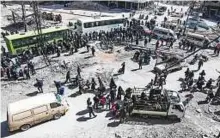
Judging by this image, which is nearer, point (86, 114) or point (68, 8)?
point (86, 114)

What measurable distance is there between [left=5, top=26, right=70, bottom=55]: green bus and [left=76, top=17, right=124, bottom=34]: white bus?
5.22 metres

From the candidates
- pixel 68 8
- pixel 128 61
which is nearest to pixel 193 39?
pixel 128 61

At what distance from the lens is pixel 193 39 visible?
40562 millimetres

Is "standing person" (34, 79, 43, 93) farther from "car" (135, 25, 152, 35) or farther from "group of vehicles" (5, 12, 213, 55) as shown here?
"car" (135, 25, 152, 35)

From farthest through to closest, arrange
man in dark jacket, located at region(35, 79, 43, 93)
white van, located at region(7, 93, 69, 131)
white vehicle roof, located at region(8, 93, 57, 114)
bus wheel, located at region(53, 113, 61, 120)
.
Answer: man in dark jacket, located at region(35, 79, 43, 93), bus wheel, located at region(53, 113, 61, 120), white vehicle roof, located at region(8, 93, 57, 114), white van, located at region(7, 93, 69, 131)

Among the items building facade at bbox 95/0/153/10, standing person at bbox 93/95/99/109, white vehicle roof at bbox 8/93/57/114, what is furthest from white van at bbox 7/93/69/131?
building facade at bbox 95/0/153/10

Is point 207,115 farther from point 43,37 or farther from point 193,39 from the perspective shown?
point 43,37

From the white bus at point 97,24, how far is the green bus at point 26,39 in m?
5.22

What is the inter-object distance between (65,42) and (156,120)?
62.2ft

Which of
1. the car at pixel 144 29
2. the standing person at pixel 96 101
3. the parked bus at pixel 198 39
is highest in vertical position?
the car at pixel 144 29

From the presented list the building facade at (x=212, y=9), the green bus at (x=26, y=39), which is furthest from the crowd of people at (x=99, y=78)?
the building facade at (x=212, y=9)

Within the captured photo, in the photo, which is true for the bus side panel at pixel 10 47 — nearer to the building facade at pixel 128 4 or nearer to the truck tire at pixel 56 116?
the truck tire at pixel 56 116

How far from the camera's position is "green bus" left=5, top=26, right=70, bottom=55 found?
33.8 m

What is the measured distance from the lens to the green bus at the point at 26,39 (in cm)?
3381
